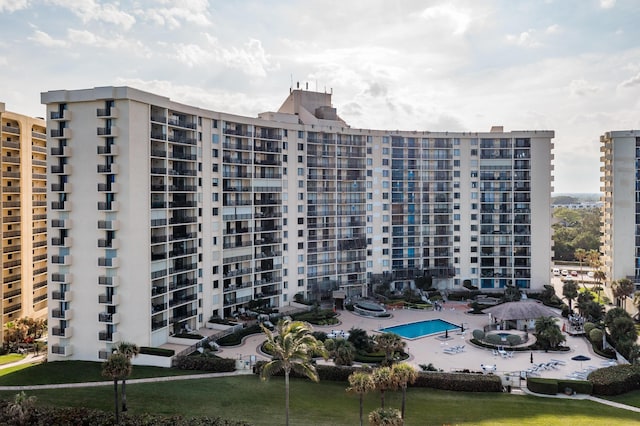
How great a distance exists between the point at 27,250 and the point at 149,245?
27.4 meters

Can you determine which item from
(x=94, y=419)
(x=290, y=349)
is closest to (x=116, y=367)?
(x=94, y=419)

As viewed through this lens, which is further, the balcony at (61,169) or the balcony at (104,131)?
the balcony at (61,169)

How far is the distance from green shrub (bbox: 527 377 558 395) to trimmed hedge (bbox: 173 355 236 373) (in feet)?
85.0

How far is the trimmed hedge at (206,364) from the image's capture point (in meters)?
46.2

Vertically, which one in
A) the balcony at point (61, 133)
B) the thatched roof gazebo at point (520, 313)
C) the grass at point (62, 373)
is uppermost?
the balcony at point (61, 133)

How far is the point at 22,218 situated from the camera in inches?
2616

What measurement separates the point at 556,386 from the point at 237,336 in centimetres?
3257

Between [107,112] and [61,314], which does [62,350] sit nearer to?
[61,314]

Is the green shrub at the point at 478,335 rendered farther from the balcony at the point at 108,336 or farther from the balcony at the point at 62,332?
the balcony at the point at 62,332

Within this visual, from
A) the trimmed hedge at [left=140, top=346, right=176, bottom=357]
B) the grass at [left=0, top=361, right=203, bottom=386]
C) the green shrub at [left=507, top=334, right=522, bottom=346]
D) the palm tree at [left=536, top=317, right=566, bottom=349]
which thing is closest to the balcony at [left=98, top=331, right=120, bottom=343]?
the grass at [left=0, top=361, right=203, bottom=386]

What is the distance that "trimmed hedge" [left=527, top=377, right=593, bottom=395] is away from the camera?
41281mm

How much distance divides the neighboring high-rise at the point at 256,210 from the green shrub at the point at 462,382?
27.8m

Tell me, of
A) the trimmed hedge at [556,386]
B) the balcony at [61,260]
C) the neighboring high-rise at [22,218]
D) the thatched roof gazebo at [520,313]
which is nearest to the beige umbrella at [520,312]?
the thatched roof gazebo at [520,313]

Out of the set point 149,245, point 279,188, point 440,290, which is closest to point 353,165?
point 279,188
